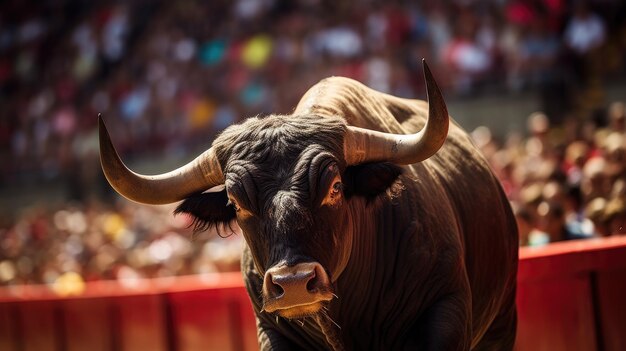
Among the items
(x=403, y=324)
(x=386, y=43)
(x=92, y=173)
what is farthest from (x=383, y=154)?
(x=92, y=173)

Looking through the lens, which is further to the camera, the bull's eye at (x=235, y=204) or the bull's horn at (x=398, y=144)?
the bull's horn at (x=398, y=144)

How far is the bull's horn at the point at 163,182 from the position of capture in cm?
499

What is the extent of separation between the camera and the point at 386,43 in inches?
629

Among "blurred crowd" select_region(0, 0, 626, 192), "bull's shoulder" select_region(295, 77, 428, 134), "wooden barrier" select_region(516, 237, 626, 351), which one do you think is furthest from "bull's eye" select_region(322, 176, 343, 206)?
"blurred crowd" select_region(0, 0, 626, 192)

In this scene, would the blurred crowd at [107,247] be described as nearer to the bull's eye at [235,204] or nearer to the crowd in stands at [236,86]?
the crowd in stands at [236,86]

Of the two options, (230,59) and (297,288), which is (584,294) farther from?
(230,59)

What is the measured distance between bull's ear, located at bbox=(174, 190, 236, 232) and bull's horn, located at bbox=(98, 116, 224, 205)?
0.21ft

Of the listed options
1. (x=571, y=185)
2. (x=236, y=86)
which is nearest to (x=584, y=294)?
(x=571, y=185)

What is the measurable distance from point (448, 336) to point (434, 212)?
760 mm

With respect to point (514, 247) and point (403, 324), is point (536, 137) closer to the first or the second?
point (514, 247)

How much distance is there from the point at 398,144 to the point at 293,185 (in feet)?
2.37

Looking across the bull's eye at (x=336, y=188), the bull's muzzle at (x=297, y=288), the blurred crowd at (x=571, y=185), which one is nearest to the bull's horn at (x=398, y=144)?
the bull's eye at (x=336, y=188)

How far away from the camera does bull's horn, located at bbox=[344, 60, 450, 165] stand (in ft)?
15.4

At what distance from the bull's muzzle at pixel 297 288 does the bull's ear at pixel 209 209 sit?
0.89 meters
